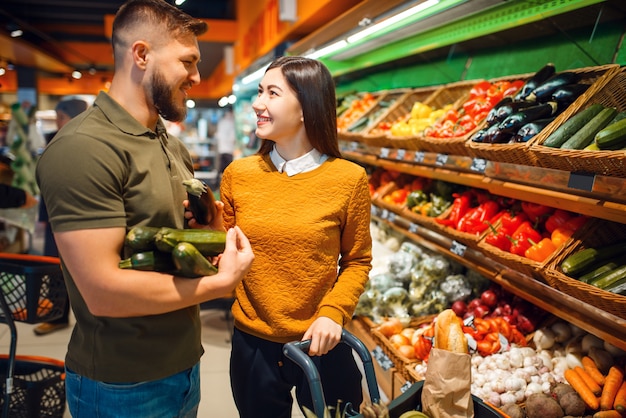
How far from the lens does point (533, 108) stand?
2529 mm

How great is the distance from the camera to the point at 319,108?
1897 mm

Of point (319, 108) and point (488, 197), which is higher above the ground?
point (319, 108)

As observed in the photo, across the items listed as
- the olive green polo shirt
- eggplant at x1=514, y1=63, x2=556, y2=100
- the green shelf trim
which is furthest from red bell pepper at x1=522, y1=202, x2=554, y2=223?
the olive green polo shirt

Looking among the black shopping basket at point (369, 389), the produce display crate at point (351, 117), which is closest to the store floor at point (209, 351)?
the black shopping basket at point (369, 389)

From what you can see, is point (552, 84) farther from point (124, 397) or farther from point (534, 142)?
point (124, 397)

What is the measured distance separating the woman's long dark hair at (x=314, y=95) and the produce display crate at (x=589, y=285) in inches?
41.4

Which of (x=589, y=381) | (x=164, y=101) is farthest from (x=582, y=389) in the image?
(x=164, y=101)

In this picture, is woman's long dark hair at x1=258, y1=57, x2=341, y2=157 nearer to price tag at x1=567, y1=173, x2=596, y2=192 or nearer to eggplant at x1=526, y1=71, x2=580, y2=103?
price tag at x1=567, y1=173, x2=596, y2=192

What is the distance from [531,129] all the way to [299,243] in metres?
1.32

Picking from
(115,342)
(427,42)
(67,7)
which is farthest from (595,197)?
(67,7)

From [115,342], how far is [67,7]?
17398 mm

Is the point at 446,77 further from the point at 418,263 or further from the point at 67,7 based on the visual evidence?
the point at 67,7

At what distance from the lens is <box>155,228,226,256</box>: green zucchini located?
123 centimetres

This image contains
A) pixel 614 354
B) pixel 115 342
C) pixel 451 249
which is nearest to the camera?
pixel 115 342
